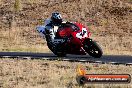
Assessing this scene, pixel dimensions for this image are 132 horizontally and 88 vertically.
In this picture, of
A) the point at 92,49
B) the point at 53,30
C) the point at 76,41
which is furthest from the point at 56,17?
the point at 92,49

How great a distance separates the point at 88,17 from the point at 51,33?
1364 inches

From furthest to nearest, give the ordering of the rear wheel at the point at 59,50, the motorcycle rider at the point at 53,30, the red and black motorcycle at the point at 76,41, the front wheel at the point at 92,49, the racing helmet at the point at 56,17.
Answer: the rear wheel at the point at 59,50, the motorcycle rider at the point at 53,30, the racing helmet at the point at 56,17, the red and black motorcycle at the point at 76,41, the front wheel at the point at 92,49

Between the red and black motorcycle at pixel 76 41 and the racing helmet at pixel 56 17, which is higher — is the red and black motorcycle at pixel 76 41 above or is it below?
below

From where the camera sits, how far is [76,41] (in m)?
20.0

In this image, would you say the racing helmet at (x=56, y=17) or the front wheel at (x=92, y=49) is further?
the racing helmet at (x=56, y=17)

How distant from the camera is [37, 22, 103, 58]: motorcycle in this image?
776 inches


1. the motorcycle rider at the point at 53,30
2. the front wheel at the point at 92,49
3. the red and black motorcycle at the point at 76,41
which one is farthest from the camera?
the motorcycle rider at the point at 53,30

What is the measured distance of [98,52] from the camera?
19703 millimetres

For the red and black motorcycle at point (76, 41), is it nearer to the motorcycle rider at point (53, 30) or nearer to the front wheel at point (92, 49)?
the front wheel at point (92, 49)

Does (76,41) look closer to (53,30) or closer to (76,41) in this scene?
(76,41)

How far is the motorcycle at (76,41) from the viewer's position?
19.7 m

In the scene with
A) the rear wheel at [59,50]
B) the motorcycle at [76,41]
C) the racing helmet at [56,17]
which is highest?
the racing helmet at [56,17]

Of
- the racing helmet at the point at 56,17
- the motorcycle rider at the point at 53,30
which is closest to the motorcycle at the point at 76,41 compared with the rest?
the motorcycle rider at the point at 53,30

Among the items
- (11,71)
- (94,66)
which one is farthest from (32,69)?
(94,66)
